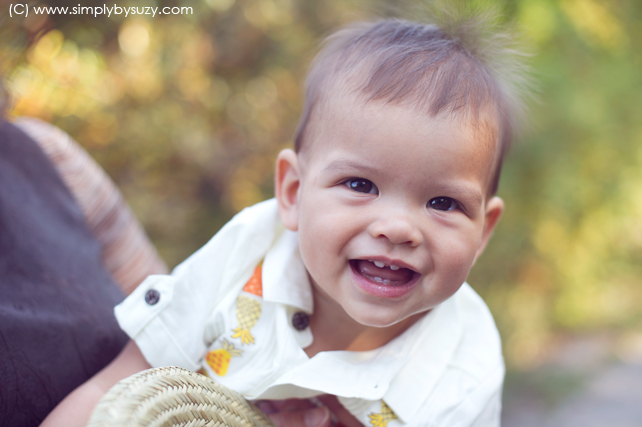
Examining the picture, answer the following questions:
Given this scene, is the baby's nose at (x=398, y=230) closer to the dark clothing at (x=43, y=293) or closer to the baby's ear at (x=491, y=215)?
the baby's ear at (x=491, y=215)

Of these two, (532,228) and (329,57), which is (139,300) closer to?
(329,57)

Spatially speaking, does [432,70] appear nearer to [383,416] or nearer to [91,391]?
[383,416]

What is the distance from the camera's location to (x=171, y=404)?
857mm

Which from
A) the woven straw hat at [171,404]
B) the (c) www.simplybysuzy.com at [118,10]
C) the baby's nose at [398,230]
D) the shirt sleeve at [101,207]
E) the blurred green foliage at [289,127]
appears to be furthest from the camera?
the blurred green foliage at [289,127]

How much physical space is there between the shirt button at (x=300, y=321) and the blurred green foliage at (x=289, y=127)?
138 cm

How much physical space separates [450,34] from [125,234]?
1.16m

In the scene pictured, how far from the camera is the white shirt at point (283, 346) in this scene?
3.83 feet

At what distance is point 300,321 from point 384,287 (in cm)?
31

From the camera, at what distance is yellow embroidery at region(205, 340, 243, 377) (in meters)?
1.23

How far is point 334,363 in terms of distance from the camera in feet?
3.88

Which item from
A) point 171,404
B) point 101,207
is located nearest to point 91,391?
point 171,404

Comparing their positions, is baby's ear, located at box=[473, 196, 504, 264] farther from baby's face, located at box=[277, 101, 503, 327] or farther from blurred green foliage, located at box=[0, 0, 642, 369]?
blurred green foliage, located at box=[0, 0, 642, 369]

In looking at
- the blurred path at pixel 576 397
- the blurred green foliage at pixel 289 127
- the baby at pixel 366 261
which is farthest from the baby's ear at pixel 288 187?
the blurred path at pixel 576 397

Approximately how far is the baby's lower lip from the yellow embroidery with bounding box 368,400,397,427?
305 mm
